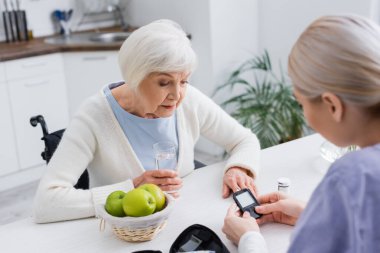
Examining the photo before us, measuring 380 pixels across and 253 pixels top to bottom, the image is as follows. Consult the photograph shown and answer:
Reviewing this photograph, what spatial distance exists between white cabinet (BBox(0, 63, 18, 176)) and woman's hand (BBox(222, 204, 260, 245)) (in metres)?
2.24

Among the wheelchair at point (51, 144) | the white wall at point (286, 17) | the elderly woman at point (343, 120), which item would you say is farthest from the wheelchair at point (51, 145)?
the white wall at point (286, 17)

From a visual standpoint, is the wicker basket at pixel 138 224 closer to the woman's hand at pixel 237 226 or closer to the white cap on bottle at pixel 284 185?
the woman's hand at pixel 237 226

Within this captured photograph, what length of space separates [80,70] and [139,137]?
1786 mm

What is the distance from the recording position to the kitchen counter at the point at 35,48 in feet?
10.00

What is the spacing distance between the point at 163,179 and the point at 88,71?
2.04 metres

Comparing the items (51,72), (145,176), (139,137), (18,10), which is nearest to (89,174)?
(139,137)

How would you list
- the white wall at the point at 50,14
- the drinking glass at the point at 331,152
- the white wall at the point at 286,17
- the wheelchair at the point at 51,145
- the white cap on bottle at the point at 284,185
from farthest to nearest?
the white wall at the point at 50,14 < the white wall at the point at 286,17 < the wheelchair at the point at 51,145 < the drinking glass at the point at 331,152 < the white cap on bottle at the point at 284,185

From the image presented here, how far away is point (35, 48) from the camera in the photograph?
3197 mm

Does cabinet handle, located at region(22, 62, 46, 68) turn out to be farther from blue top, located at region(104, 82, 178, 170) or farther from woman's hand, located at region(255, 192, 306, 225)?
woman's hand, located at region(255, 192, 306, 225)

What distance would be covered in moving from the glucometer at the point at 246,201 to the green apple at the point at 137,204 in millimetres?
265

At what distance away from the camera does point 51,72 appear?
10.7 feet

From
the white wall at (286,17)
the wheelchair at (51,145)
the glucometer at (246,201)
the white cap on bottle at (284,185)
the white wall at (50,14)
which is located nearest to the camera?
the glucometer at (246,201)

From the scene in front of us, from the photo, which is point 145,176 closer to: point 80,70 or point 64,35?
point 80,70

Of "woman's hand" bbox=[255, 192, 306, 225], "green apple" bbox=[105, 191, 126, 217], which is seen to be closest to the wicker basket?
"green apple" bbox=[105, 191, 126, 217]
